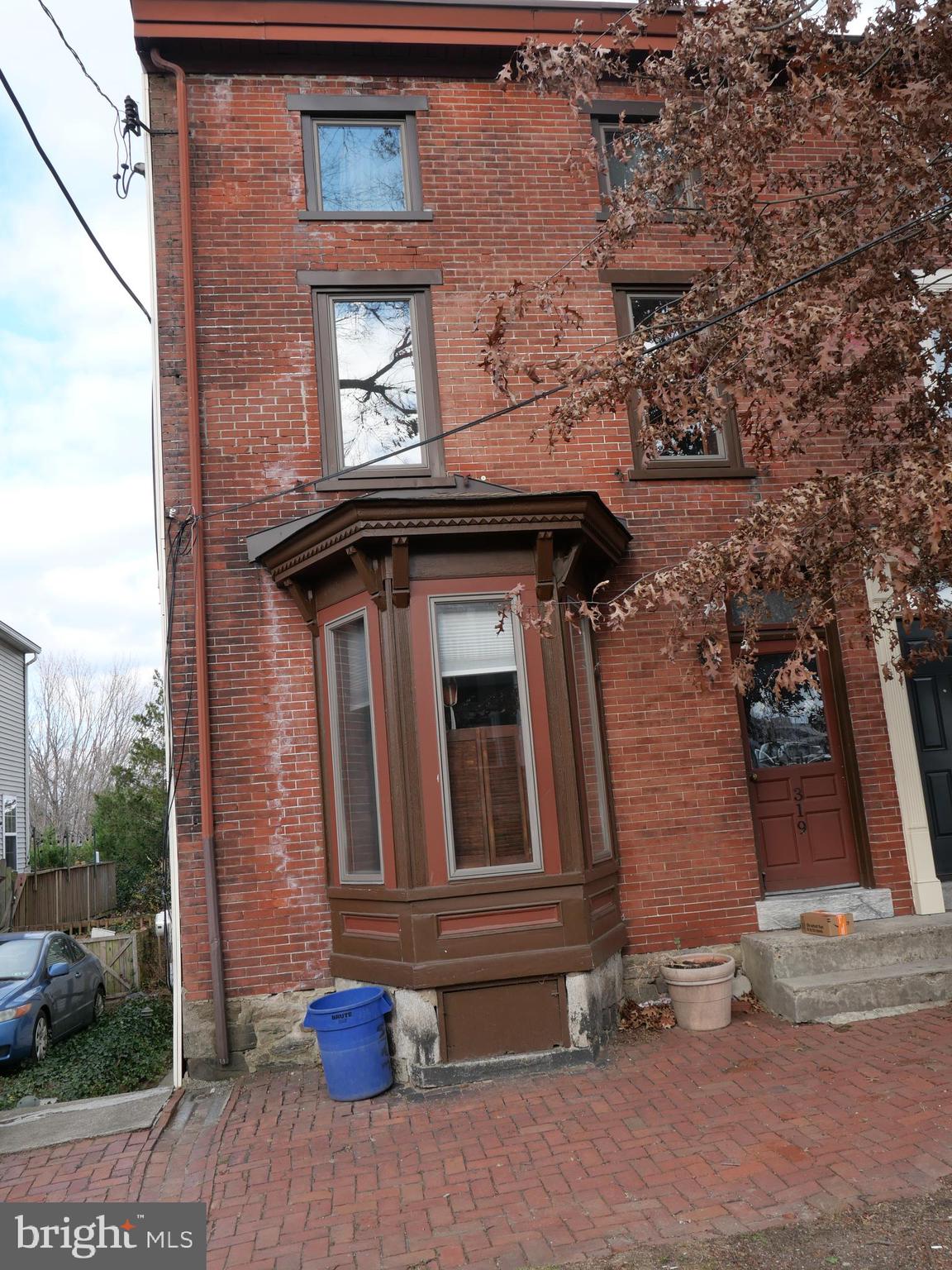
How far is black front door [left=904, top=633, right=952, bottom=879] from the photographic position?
29.0ft

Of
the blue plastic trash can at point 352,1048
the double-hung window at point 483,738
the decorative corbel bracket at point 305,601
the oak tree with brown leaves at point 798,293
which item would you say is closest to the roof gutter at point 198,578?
the decorative corbel bracket at point 305,601

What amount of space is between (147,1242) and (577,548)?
201 inches

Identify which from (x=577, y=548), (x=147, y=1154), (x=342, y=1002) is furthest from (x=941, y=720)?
(x=147, y=1154)

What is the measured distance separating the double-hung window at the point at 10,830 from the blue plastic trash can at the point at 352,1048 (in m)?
19.5

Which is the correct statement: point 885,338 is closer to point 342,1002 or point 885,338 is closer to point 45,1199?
point 342,1002

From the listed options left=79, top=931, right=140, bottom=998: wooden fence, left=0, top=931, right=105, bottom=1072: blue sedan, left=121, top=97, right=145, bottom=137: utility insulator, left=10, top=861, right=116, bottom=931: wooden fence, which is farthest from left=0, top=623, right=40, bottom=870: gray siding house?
left=121, top=97, right=145, bottom=137: utility insulator

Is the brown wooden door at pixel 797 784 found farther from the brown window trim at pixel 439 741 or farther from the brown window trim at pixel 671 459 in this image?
the brown window trim at pixel 439 741

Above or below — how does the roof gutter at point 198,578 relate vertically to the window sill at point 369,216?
below

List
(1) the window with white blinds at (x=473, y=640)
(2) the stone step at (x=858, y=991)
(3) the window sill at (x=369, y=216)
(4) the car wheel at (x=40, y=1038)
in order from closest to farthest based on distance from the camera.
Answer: (2) the stone step at (x=858, y=991) → (1) the window with white blinds at (x=473, y=640) → (3) the window sill at (x=369, y=216) → (4) the car wheel at (x=40, y=1038)

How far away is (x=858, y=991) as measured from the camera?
722 cm

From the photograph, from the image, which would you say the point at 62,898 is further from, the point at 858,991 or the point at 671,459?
the point at 858,991

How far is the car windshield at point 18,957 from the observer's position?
9.75 meters

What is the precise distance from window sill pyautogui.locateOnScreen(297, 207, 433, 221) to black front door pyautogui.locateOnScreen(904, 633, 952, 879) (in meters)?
5.91

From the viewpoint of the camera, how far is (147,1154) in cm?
580
